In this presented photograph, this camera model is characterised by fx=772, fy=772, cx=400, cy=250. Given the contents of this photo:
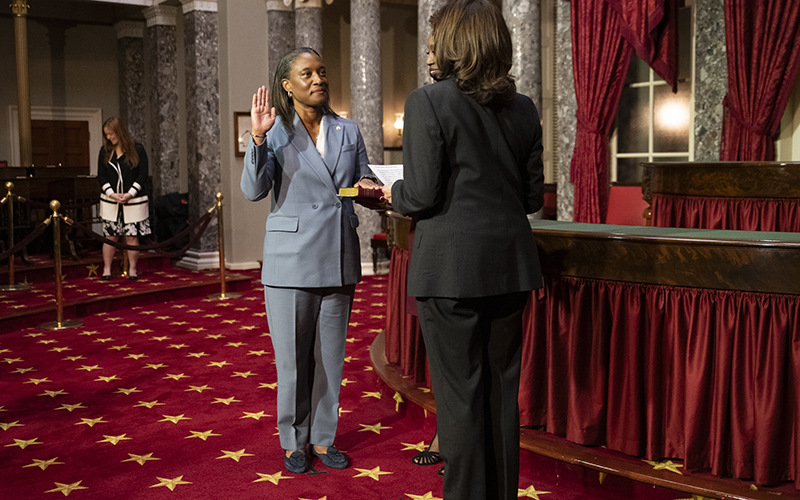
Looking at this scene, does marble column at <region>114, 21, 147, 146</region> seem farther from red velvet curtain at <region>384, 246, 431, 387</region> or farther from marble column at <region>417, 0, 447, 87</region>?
red velvet curtain at <region>384, 246, 431, 387</region>

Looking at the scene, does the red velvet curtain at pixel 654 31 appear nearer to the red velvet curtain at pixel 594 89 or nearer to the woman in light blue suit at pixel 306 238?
the red velvet curtain at pixel 594 89

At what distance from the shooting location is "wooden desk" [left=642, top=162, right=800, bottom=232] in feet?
16.7

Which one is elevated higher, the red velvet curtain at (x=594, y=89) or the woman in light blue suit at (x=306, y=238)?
the red velvet curtain at (x=594, y=89)

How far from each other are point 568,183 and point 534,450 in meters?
4.97

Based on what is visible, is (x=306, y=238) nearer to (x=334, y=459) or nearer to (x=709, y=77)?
(x=334, y=459)

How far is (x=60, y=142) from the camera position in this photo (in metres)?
13.8

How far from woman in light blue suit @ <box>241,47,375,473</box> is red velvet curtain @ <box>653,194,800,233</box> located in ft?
10.6

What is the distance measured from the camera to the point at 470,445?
221cm

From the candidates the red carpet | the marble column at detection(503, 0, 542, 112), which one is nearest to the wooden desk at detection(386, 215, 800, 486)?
the red carpet

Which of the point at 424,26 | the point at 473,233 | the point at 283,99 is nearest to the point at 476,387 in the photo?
the point at 473,233

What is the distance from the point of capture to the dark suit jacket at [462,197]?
6.78 feet

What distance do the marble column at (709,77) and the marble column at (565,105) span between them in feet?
3.99

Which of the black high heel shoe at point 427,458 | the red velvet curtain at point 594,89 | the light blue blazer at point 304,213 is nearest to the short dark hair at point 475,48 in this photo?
the light blue blazer at point 304,213

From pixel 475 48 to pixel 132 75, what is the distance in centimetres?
1262
